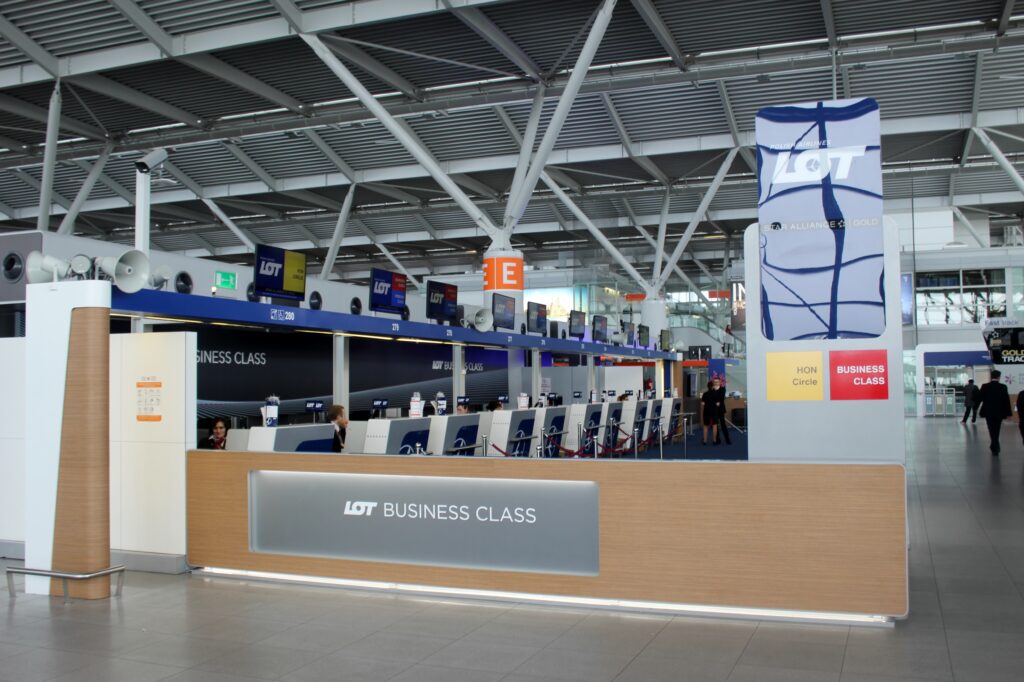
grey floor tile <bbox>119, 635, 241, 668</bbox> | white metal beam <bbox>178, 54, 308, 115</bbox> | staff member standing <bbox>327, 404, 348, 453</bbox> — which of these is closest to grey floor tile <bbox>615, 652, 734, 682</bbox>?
grey floor tile <bbox>119, 635, 241, 668</bbox>

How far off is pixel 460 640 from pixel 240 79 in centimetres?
1646

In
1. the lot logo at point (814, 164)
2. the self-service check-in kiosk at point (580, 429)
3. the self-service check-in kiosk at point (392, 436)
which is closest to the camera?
the lot logo at point (814, 164)

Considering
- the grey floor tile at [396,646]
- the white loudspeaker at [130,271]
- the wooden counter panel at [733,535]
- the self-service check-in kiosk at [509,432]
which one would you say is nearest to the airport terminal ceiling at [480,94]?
the self-service check-in kiosk at [509,432]

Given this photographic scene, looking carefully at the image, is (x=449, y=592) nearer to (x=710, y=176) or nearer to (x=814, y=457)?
(x=814, y=457)

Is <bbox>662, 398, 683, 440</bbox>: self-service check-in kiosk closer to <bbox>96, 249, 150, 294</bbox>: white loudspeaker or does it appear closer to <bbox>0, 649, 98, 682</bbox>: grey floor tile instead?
<bbox>96, 249, 150, 294</bbox>: white loudspeaker

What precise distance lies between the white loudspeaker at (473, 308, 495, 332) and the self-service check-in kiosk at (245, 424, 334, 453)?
863cm

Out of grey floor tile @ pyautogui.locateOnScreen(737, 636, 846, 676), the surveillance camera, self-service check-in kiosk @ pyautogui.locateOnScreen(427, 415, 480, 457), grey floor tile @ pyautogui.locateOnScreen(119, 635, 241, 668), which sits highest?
the surveillance camera

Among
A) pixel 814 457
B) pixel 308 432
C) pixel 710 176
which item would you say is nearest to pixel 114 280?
pixel 308 432

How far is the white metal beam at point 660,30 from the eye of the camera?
15.9 meters

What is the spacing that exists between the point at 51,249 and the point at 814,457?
713 centimetres

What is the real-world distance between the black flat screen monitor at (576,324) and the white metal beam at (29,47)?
484 inches

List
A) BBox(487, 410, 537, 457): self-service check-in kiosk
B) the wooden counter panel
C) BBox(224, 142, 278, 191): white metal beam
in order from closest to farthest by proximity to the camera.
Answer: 1. the wooden counter panel
2. BBox(487, 410, 537, 457): self-service check-in kiosk
3. BBox(224, 142, 278, 191): white metal beam

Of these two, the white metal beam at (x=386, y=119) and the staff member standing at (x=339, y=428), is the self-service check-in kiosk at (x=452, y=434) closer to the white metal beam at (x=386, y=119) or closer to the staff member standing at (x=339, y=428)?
the staff member standing at (x=339, y=428)

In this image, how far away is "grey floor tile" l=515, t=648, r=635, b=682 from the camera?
4.20m
